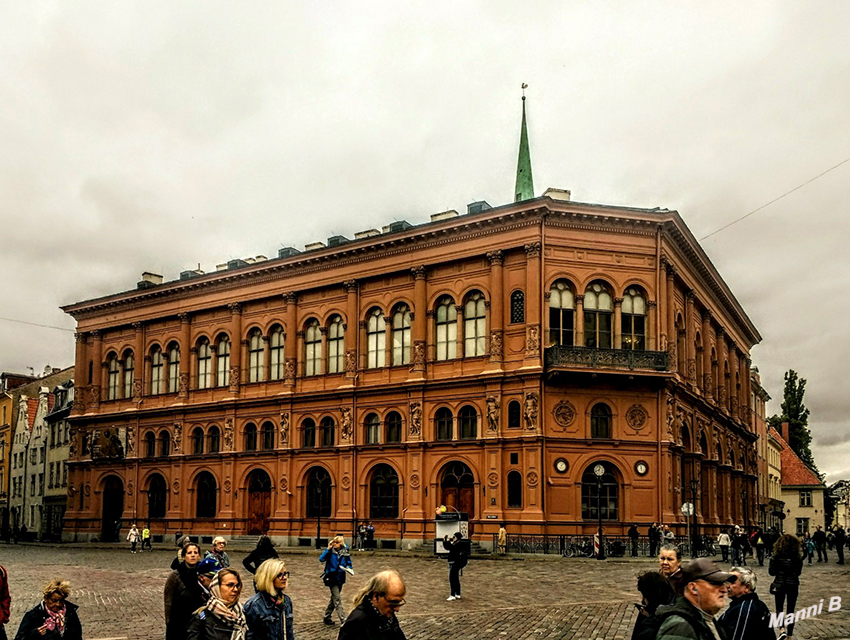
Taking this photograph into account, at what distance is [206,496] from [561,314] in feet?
84.0

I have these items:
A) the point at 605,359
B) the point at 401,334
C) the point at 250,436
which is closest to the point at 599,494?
the point at 605,359

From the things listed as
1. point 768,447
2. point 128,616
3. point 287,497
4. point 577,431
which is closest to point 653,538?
point 577,431

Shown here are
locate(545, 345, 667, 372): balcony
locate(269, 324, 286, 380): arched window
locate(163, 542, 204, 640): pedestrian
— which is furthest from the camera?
locate(269, 324, 286, 380): arched window

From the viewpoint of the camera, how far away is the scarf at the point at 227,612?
324 inches

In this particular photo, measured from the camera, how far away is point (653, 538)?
4325 cm

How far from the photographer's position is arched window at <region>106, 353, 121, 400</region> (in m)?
66.8

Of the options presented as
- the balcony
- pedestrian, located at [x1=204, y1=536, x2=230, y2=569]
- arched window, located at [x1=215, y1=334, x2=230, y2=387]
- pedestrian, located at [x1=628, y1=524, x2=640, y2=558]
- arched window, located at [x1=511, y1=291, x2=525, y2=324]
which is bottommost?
pedestrian, located at [x1=628, y1=524, x2=640, y2=558]

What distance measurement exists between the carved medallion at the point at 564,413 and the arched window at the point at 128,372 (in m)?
31.8

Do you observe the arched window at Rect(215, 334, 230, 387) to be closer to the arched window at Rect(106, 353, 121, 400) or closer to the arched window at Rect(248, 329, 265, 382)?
the arched window at Rect(248, 329, 265, 382)

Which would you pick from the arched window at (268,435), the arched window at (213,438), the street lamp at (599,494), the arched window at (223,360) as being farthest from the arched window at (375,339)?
the street lamp at (599,494)

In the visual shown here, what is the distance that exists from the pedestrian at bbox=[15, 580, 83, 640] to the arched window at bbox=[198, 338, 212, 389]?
51.4m

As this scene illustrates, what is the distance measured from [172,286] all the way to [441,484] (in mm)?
23745

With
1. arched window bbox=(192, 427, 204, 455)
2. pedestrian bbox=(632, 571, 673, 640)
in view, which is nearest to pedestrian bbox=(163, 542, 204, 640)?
pedestrian bbox=(632, 571, 673, 640)

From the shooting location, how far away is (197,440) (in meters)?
60.5
